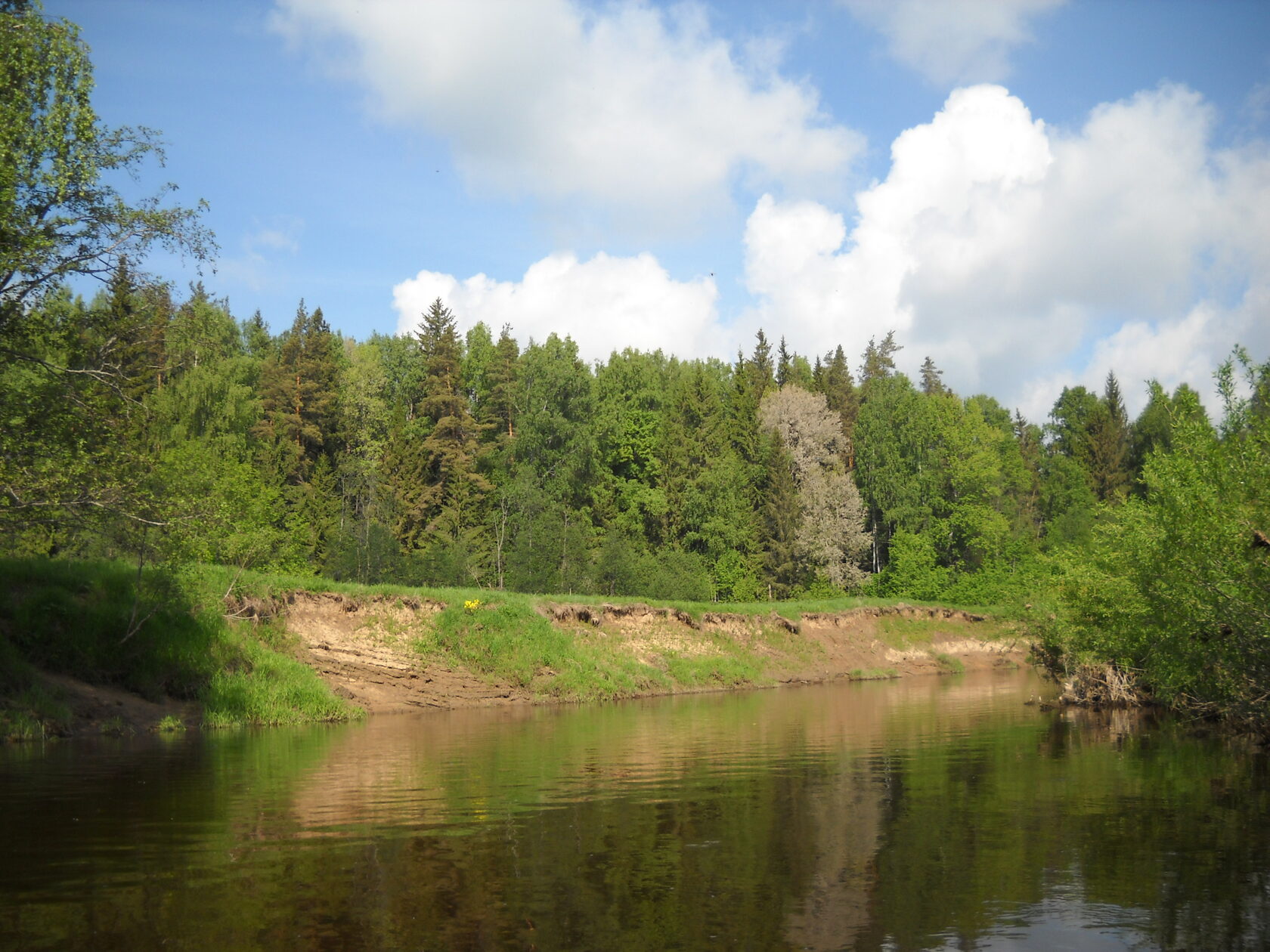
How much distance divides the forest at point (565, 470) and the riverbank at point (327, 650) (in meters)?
2.32

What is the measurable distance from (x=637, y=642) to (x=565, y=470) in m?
36.3

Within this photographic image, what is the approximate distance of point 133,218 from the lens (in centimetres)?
2225

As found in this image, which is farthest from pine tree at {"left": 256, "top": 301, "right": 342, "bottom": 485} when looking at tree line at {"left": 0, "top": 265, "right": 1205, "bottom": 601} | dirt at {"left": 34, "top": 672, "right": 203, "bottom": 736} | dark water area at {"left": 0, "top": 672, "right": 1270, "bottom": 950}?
dark water area at {"left": 0, "top": 672, "right": 1270, "bottom": 950}

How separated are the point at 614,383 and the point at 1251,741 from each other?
235ft

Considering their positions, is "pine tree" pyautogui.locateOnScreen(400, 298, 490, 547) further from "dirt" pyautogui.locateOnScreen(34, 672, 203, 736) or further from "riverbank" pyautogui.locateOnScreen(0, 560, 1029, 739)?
"dirt" pyautogui.locateOnScreen(34, 672, 203, 736)

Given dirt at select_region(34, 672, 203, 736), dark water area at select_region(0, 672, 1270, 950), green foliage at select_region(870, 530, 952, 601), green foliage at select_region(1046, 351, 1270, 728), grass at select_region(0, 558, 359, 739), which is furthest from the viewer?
green foliage at select_region(870, 530, 952, 601)

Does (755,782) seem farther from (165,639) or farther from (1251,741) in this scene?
(165,639)

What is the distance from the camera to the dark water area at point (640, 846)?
8.57 m

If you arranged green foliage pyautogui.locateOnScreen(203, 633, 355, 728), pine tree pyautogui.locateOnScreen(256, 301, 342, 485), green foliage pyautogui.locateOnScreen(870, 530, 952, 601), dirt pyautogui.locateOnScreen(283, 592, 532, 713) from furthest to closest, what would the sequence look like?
green foliage pyautogui.locateOnScreen(870, 530, 952, 601) → pine tree pyautogui.locateOnScreen(256, 301, 342, 485) → dirt pyautogui.locateOnScreen(283, 592, 532, 713) → green foliage pyautogui.locateOnScreen(203, 633, 355, 728)

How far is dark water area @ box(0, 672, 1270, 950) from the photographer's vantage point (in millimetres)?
8570

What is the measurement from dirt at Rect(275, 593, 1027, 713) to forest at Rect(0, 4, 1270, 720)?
4.31 metres

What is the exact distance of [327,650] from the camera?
35.5m

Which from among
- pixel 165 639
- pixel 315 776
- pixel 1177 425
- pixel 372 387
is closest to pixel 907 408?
pixel 372 387

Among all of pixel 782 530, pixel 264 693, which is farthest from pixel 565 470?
pixel 264 693
